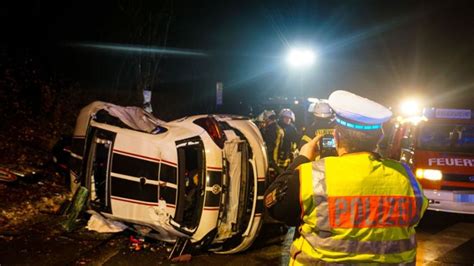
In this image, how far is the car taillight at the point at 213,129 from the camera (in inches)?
201

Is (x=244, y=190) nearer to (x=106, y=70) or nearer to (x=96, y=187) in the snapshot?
(x=96, y=187)

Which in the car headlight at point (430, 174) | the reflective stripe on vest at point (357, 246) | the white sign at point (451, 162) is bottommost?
the car headlight at point (430, 174)

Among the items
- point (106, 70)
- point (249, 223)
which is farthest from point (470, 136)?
point (106, 70)

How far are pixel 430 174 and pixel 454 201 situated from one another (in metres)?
0.58

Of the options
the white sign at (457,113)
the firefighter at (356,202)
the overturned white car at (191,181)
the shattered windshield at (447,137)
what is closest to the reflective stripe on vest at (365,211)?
the firefighter at (356,202)

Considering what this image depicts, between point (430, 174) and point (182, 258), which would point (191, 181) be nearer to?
point (182, 258)

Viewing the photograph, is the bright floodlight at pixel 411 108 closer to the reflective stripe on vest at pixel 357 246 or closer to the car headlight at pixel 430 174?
the car headlight at pixel 430 174

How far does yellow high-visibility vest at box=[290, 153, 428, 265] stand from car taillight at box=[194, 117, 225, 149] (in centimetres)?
324

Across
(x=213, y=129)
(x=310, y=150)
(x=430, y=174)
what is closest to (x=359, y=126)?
(x=310, y=150)

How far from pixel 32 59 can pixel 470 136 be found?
35.8 ft

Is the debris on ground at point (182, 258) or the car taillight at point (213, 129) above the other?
the car taillight at point (213, 129)

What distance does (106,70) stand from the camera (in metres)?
16.8

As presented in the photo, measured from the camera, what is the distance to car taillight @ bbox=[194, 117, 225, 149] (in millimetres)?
5094

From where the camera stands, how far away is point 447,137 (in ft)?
26.6
